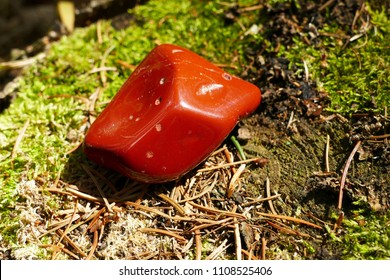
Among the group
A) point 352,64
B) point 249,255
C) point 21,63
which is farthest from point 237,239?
point 21,63

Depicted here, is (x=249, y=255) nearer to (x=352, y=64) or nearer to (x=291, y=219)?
(x=291, y=219)

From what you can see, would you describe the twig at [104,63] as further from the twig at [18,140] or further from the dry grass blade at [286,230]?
the dry grass blade at [286,230]

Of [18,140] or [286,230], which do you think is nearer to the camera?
[286,230]

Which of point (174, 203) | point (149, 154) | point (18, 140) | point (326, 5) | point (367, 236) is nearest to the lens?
point (367, 236)

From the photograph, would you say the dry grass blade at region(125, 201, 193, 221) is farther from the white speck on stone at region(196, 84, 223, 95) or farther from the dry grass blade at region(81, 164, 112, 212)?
the white speck on stone at region(196, 84, 223, 95)

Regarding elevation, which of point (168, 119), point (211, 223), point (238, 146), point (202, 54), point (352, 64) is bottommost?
point (211, 223)

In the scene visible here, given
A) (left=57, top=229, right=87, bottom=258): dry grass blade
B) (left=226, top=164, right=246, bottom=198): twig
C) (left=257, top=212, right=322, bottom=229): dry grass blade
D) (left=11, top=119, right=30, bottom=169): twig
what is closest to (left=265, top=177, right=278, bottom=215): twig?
(left=257, top=212, right=322, bottom=229): dry grass blade

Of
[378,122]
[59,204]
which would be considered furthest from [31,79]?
[378,122]
